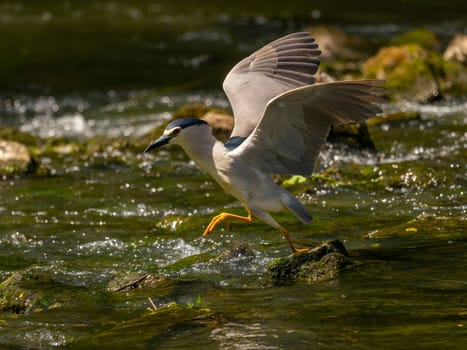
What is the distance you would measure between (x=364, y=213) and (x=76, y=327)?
2.82 m

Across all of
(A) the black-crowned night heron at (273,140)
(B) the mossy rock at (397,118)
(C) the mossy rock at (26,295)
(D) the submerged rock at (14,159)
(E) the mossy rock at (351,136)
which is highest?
(A) the black-crowned night heron at (273,140)

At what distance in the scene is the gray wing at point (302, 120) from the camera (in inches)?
225

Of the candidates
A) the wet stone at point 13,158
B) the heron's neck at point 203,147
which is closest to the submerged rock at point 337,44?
the wet stone at point 13,158

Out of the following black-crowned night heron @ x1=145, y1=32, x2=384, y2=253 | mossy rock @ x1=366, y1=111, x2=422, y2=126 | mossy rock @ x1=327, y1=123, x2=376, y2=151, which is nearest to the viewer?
black-crowned night heron @ x1=145, y1=32, x2=384, y2=253

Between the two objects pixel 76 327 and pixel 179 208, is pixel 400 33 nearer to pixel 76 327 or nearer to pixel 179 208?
pixel 179 208

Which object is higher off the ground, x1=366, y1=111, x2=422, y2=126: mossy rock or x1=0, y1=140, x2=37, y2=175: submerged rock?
x1=0, y1=140, x2=37, y2=175: submerged rock

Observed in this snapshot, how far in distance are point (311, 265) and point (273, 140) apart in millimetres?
862

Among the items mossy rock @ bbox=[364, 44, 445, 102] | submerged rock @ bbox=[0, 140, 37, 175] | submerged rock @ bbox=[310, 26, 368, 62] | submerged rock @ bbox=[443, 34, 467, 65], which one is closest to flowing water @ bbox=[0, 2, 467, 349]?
submerged rock @ bbox=[0, 140, 37, 175]

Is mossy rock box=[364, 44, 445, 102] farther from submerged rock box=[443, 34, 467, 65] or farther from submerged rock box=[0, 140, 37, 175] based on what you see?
submerged rock box=[0, 140, 37, 175]

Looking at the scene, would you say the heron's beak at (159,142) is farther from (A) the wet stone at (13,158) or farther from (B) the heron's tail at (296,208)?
(A) the wet stone at (13,158)

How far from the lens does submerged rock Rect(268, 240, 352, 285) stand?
18.8 ft

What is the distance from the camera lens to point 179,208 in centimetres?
821

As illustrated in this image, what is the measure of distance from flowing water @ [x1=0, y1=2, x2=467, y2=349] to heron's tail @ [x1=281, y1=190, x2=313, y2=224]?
1.28 ft

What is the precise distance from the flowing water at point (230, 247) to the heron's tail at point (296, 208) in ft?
1.28
